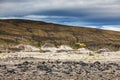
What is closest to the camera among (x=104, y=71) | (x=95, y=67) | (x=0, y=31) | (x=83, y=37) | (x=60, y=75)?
(x=60, y=75)

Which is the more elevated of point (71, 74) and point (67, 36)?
point (71, 74)

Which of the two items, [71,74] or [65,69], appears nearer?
[71,74]

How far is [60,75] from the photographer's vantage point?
24.9 m

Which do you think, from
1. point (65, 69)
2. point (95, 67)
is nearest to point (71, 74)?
point (65, 69)

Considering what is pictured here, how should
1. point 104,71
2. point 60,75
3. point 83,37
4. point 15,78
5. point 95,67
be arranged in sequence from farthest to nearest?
point 83,37 → point 95,67 → point 104,71 → point 60,75 → point 15,78

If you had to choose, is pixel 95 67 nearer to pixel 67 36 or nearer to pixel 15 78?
pixel 15 78

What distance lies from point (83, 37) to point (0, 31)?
39.0 metres

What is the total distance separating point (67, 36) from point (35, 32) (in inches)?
604

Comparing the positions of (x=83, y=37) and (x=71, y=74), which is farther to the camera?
(x=83, y=37)

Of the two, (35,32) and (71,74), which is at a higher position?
(71,74)

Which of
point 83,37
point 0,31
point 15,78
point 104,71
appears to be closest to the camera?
point 15,78

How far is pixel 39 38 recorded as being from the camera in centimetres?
18438

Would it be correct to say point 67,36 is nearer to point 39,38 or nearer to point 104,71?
point 39,38

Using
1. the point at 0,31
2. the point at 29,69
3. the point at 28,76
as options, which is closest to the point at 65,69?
the point at 29,69
